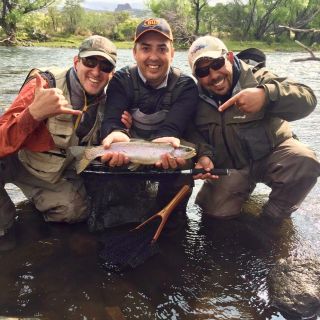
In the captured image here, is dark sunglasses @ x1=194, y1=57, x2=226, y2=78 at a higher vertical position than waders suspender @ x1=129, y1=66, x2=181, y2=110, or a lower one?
higher

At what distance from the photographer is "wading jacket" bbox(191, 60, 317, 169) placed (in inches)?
178

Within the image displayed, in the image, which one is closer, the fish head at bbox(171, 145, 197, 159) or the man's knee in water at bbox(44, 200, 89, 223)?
the fish head at bbox(171, 145, 197, 159)

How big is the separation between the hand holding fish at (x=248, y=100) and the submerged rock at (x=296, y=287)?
1.52 metres

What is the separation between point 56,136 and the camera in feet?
14.0

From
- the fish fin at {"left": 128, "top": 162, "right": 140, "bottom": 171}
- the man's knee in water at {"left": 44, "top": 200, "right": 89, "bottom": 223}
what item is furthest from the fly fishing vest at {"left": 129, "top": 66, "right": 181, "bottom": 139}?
the man's knee in water at {"left": 44, "top": 200, "right": 89, "bottom": 223}

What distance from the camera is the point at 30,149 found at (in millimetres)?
4191

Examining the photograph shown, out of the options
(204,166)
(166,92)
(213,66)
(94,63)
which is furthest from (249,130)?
(94,63)

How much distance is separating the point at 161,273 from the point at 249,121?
1.92 metres

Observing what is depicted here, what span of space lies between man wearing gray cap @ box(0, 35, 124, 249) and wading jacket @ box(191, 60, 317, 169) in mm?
1187

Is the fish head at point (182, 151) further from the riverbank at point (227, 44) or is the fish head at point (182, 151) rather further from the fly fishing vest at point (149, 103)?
the riverbank at point (227, 44)

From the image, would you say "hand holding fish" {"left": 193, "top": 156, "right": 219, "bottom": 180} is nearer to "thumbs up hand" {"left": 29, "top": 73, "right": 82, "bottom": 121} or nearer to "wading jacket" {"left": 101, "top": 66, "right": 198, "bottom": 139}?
"wading jacket" {"left": 101, "top": 66, "right": 198, "bottom": 139}

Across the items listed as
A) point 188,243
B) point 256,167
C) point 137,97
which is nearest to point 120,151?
point 137,97

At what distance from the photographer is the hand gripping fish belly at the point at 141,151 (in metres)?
3.99

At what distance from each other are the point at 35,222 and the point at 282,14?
2234 inches
